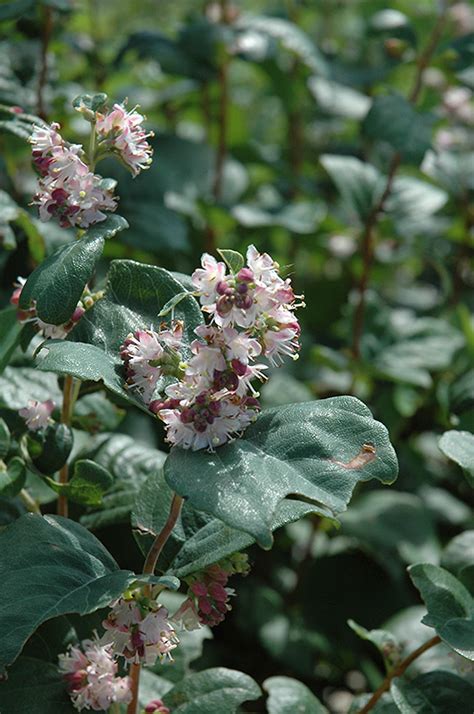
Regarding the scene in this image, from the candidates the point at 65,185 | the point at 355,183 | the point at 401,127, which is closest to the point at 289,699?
the point at 65,185

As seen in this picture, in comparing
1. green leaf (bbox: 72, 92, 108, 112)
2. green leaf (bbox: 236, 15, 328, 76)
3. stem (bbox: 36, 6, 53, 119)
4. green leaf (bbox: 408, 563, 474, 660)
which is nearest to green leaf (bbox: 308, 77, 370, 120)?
green leaf (bbox: 236, 15, 328, 76)

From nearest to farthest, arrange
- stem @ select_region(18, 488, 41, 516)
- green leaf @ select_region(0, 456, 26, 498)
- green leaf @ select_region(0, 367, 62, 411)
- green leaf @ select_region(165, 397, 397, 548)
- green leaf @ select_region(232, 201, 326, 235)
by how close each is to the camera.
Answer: green leaf @ select_region(165, 397, 397, 548), green leaf @ select_region(0, 456, 26, 498), stem @ select_region(18, 488, 41, 516), green leaf @ select_region(0, 367, 62, 411), green leaf @ select_region(232, 201, 326, 235)

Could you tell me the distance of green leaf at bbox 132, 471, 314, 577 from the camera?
0.94m

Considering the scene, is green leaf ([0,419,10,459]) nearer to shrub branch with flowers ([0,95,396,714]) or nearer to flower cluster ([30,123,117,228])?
shrub branch with flowers ([0,95,396,714])

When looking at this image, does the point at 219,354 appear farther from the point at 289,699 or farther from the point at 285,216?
the point at 285,216

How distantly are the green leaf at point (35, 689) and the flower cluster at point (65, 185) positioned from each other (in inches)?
18.2

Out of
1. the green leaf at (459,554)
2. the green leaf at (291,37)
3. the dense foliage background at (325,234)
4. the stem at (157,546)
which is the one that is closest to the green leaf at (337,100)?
the dense foliage background at (325,234)

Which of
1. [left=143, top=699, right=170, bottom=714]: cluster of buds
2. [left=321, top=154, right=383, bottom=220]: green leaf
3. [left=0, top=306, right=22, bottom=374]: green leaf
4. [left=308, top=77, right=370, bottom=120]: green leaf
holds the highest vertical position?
[left=0, top=306, right=22, bottom=374]: green leaf

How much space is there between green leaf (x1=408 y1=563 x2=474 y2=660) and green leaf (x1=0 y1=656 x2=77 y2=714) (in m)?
0.39

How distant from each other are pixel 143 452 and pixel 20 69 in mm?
1035

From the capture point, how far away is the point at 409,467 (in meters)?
2.10

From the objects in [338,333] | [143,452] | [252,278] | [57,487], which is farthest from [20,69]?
[252,278]

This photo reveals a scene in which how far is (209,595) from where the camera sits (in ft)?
3.16

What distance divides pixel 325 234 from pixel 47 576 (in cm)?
158
